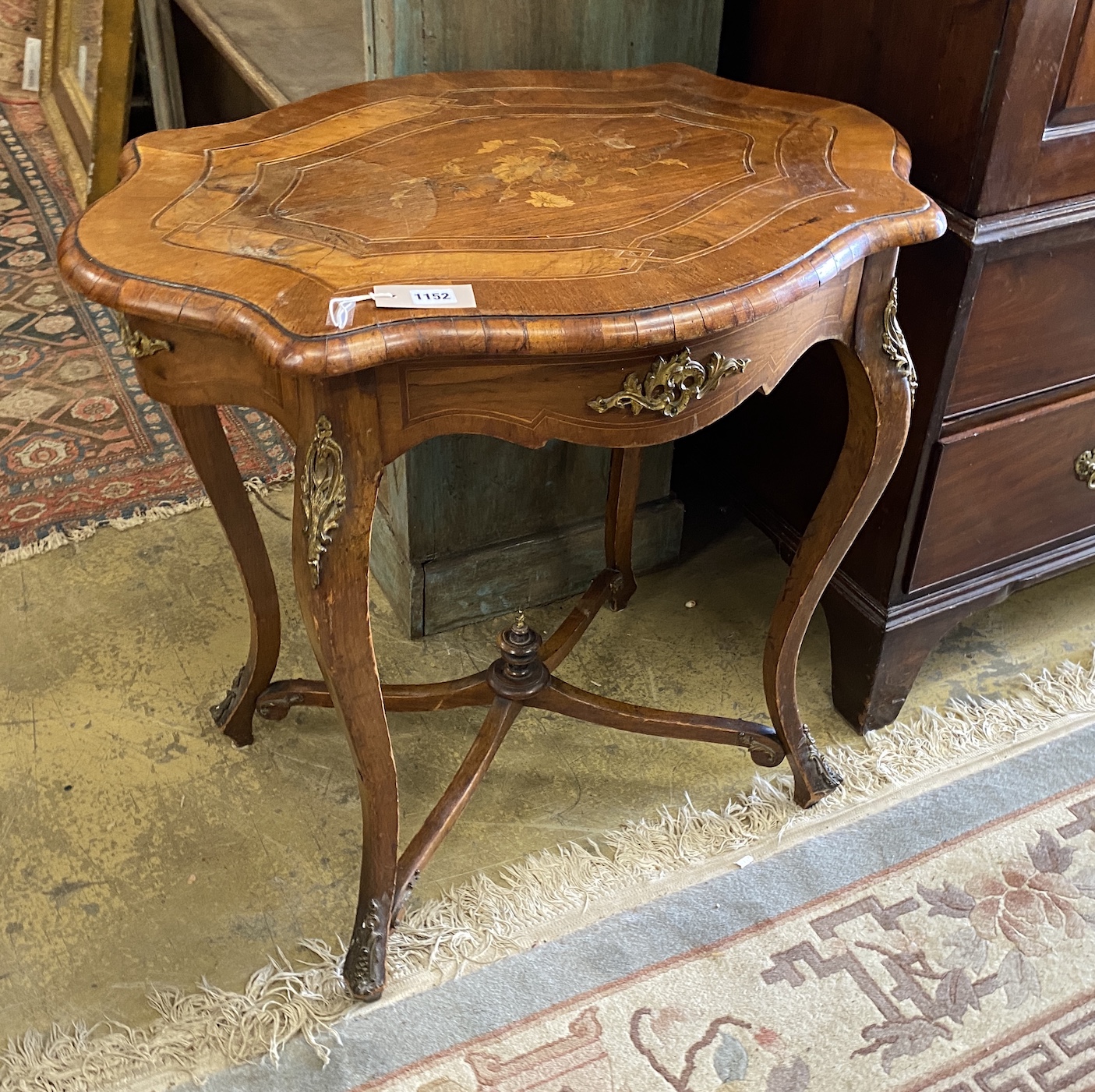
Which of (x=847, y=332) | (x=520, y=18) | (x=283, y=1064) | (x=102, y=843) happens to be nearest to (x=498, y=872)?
(x=283, y=1064)

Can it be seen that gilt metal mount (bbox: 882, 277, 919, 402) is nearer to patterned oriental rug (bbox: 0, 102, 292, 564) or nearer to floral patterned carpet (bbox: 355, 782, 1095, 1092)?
floral patterned carpet (bbox: 355, 782, 1095, 1092)

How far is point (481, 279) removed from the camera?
828 millimetres

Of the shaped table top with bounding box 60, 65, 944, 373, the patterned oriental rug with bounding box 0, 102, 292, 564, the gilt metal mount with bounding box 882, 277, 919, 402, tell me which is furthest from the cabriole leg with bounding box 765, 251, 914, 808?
the patterned oriental rug with bounding box 0, 102, 292, 564

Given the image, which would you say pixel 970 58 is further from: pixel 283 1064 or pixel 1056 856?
pixel 283 1064

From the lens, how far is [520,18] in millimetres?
1250

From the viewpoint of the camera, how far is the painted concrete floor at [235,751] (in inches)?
48.0

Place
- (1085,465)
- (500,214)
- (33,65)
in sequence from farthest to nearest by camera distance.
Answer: (33,65) → (1085,465) → (500,214)

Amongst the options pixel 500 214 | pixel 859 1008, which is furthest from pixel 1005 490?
pixel 500 214

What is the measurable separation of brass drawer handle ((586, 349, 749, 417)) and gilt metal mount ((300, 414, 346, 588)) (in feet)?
0.68

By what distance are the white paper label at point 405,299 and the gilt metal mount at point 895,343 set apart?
1.40ft

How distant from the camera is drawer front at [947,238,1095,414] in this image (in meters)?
1.16

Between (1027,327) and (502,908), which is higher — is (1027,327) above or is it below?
above

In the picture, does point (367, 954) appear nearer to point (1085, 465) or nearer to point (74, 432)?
point (1085, 465)

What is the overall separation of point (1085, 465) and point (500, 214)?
0.87 meters
